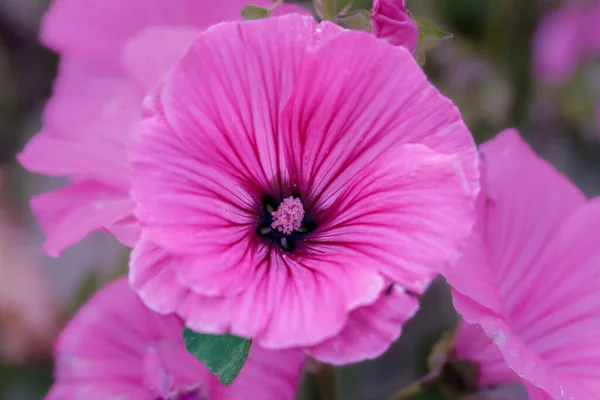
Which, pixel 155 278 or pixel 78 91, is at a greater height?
pixel 155 278

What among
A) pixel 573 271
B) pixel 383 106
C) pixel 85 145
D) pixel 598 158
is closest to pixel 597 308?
pixel 573 271

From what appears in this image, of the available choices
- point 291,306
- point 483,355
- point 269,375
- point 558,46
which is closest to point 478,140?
point 558,46

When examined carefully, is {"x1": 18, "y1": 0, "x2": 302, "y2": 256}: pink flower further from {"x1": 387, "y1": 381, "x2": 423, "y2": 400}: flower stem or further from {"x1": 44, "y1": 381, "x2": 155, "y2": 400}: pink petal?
{"x1": 387, "y1": 381, "x2": 423, "y2": 400}: flower stem

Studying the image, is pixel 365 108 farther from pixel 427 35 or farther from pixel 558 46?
pixel 558 46

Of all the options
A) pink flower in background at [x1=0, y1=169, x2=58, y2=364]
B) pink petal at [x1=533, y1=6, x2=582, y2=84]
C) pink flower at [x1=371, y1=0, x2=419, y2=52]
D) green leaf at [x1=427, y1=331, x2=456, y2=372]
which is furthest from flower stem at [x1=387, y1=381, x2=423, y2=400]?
pink petal at [x1=533, y1=6, x2=582, y2=84]

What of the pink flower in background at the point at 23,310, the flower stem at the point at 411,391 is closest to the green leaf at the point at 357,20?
the flower stem at the point at 411,391
